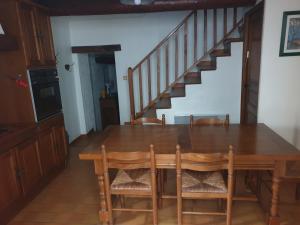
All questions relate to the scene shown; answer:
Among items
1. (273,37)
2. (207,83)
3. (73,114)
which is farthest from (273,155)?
(73,114)

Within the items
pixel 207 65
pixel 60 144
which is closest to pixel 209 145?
pixel 207 65

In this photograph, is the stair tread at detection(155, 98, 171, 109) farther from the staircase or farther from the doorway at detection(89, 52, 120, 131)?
the doorway at detection(89, 52, 120, 131)

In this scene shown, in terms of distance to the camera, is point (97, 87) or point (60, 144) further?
point (97, 87)

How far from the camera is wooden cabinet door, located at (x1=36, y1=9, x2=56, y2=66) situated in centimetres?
296

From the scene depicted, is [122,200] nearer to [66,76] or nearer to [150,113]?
[150,113]

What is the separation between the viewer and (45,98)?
300 centimetres

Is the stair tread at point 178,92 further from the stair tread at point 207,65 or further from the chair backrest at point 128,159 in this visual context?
the chair backrest at point 128,159

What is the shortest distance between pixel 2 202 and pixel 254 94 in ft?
10.9

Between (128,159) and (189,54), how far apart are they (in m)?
3.18

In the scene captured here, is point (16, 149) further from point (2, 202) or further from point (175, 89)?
point (175, 89)

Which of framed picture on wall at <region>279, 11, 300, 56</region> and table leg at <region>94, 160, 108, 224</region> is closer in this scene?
table leg at <region>94, 160, 108, 224</region>

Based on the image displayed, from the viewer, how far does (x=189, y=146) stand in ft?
6.64

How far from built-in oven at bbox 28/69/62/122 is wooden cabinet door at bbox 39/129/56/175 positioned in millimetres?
239

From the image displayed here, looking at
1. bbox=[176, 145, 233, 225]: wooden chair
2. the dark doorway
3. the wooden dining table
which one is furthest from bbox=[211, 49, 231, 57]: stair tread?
bbox=[176, 145, 233, 225]: wooden chair
